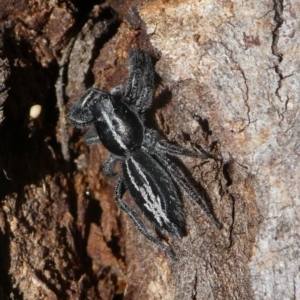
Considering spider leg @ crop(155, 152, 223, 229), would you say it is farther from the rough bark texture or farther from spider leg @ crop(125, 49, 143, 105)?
spider leg @ crop(125, 49, 143, 105)

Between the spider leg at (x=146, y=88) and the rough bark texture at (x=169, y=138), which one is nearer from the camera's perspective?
the rough bark texture at (x=169, y=138)

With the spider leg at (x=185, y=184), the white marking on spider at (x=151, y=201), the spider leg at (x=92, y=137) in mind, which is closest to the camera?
the spider leg at (x=185, y=184)

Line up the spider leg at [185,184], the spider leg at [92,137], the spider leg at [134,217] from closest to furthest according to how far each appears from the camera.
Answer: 1. the spider leg at [185,184]
2. the spider leg at [134,217]
3. the spider leg at [92,137]

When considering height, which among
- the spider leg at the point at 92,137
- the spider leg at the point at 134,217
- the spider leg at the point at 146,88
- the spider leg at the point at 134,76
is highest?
the spider leg at the point at 134,76

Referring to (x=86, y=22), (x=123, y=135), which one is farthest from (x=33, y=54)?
(x=123, y=135)

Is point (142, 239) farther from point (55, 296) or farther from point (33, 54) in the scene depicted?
point (33, 54)

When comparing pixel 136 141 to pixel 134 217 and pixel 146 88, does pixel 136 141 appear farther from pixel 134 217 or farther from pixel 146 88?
pixel 134 217

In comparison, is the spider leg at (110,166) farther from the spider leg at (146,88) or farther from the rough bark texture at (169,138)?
the spider leg at (146,88)

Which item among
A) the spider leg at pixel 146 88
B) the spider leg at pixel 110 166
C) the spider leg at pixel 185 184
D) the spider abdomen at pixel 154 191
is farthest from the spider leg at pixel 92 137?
the spider leg at pixel 185 184

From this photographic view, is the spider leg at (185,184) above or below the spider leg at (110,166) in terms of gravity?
below
